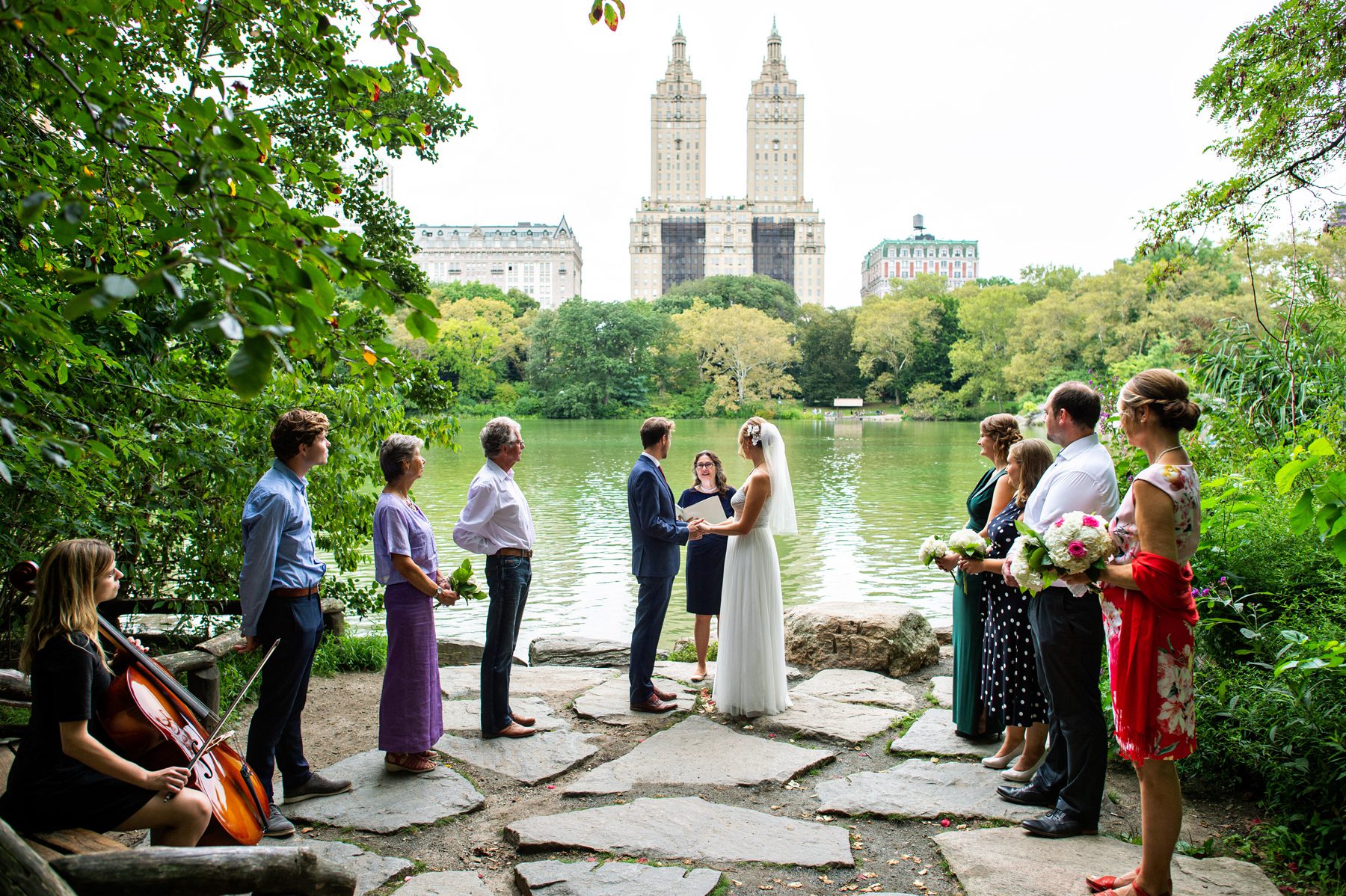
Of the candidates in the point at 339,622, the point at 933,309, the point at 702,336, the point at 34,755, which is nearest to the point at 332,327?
the point at 34,755

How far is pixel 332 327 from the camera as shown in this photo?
3021 millimetres

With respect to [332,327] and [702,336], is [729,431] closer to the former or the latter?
[702,336]

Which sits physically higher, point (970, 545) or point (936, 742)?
point (970, 545)

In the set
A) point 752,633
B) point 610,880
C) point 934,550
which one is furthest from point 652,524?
point 610,880

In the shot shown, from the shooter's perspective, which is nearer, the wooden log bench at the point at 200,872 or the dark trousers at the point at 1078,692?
the wooden log bench at the point at 200,872

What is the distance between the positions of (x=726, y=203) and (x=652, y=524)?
Result: 12737cm

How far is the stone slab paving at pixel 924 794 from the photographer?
12.5 ft

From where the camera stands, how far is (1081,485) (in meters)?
3.50

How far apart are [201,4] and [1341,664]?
720cm

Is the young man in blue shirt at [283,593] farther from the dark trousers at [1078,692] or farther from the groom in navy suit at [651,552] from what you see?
the dark trousers at [1078,692]

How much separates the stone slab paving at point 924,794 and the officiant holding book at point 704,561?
1960 millimetres

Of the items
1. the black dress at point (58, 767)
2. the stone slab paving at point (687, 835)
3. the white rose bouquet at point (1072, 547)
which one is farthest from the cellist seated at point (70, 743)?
the white rose bouquet at point (1072, 547)

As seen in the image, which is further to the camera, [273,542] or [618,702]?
[618,702]

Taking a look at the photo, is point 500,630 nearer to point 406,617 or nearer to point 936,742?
point 406,617
